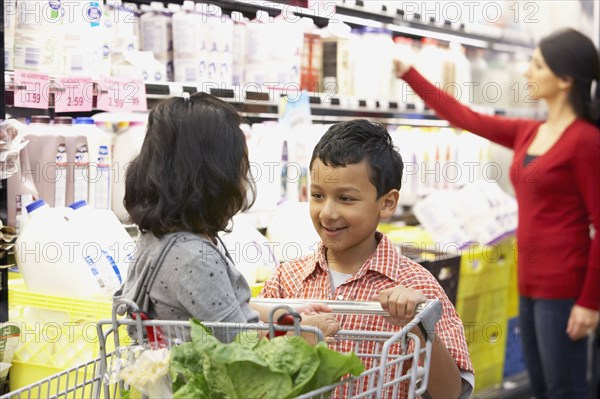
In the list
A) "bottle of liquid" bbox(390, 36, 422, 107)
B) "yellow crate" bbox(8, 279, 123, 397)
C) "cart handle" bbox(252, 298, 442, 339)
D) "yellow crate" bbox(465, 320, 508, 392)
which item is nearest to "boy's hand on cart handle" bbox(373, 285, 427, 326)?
"cart handle" bbox(252, 298, 442, 339)

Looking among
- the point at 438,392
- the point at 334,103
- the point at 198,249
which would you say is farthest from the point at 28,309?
the point at 334,103

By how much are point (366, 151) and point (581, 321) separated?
1.72m

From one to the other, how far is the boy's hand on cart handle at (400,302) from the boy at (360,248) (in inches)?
9.9

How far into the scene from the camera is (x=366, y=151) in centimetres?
188

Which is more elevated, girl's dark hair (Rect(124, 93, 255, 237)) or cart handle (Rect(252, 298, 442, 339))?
girl's dark hair (Rect(124, 93, 255, 237))

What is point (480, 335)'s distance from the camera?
4293mm

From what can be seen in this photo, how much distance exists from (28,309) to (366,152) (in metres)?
1.12

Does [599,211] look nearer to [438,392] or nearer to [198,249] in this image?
[438,392]

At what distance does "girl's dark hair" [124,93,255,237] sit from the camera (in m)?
1.53

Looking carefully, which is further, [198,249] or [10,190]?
[10,190]

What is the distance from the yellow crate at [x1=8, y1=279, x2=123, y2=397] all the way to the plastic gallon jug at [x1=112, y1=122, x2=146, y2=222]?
63 centimetres

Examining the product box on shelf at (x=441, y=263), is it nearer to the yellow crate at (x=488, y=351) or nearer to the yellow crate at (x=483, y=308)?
the yellow crate at (x=483, y=308)

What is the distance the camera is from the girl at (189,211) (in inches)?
58.2

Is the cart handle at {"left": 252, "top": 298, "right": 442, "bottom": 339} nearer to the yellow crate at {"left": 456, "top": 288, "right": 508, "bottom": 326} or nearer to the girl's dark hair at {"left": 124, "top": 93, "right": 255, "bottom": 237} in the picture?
the girl's dark hair at {"left": 124, "top": 93, "right": 255, "bottom": 237}
